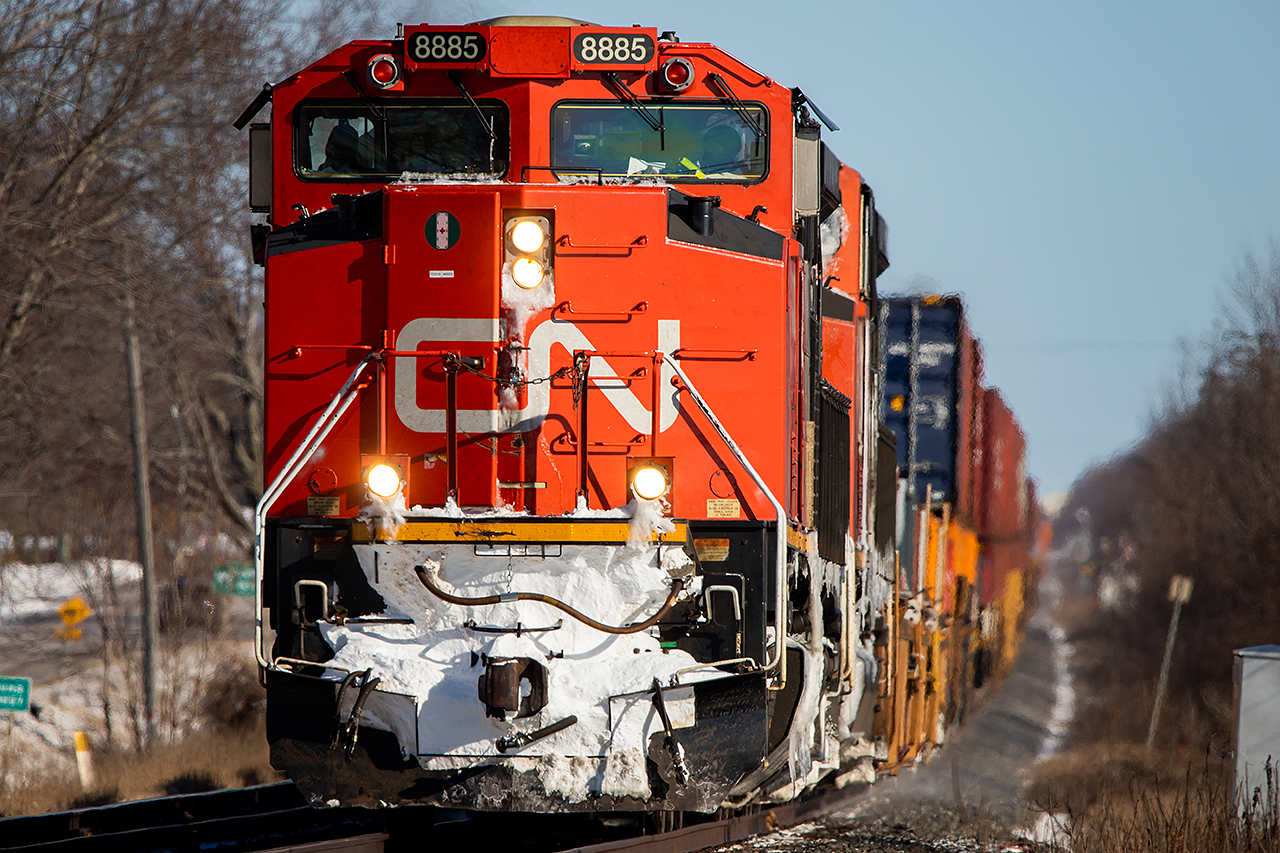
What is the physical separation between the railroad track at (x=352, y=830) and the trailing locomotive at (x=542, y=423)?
1.27 meters

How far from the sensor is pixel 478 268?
610 cm

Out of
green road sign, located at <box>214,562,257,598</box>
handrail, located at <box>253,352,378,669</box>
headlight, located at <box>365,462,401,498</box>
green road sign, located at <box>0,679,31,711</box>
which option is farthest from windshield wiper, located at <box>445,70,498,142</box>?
green road sign, located at <box>214,562,257,598</box>

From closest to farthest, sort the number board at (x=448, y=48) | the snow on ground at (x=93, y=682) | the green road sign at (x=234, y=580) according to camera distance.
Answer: the number board at (x=448, y=48)
the snow on ground at (x=93, y=682)
the green road sign at (x=234, y=580)

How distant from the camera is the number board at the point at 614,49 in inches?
265

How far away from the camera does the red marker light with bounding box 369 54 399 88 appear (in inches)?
266

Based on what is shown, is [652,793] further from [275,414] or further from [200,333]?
[200,333]

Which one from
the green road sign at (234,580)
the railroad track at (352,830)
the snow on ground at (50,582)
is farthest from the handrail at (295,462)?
the snow on ground at (50,582)

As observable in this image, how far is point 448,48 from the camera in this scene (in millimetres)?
6711

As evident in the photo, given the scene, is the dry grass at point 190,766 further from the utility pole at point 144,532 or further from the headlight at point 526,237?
the headlight at point 526,237

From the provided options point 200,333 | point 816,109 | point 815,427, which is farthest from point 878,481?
point 200,333

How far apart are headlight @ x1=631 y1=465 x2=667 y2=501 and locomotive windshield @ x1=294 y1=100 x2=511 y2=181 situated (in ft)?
6.20

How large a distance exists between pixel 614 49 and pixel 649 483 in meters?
2.38

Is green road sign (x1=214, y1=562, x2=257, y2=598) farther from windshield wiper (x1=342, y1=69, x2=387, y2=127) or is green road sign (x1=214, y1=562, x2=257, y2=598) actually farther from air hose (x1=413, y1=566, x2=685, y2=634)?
air hose (x1=413, y1=566, x2=685, y2=634)

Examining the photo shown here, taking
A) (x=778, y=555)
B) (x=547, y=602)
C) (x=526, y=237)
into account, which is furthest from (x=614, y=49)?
(x=547, y=602)
